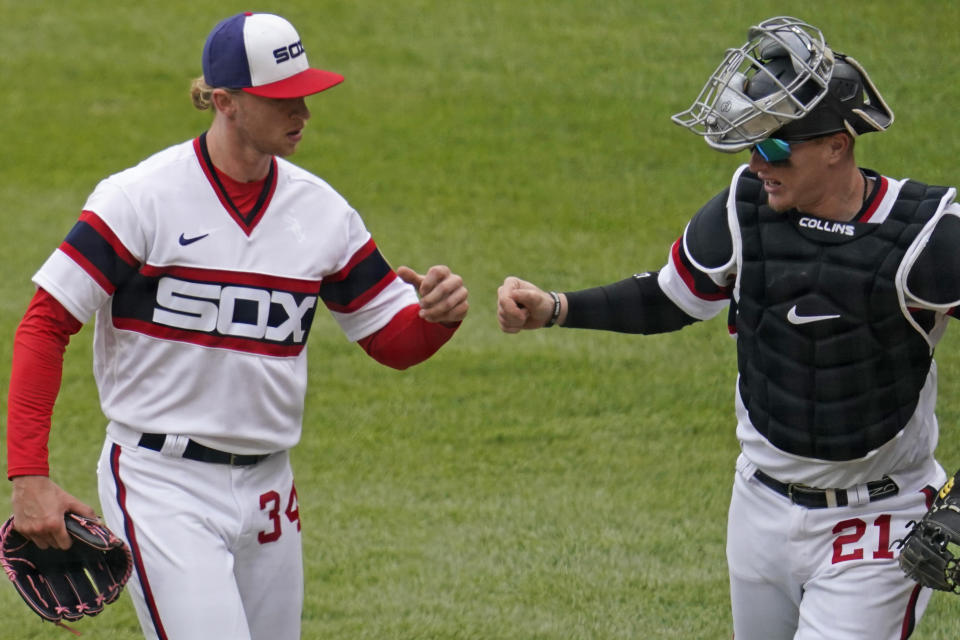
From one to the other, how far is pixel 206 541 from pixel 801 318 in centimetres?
175

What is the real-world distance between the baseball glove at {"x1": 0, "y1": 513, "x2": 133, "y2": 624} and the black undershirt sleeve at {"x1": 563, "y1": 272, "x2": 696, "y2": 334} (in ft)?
5.05

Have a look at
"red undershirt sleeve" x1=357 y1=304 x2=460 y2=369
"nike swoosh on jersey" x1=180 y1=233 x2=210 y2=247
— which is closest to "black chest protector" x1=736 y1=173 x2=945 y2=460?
"red undershirt sleeve" x1=357 y1=304 x2=460 y2=369

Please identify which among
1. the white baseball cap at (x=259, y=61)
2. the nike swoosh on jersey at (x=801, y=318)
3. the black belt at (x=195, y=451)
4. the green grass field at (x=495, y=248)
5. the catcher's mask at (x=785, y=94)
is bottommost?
the green grass field at (x=495, y=248)

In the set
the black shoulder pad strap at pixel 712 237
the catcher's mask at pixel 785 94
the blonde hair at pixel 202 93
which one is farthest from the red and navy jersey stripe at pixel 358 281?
the catcher's mask at pixel 785 94

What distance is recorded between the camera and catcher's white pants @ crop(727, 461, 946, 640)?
4.00m

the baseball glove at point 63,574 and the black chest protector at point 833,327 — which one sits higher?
the black chest protector at point 833,327

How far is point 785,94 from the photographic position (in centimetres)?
387

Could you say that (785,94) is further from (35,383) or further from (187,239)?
(35,383)

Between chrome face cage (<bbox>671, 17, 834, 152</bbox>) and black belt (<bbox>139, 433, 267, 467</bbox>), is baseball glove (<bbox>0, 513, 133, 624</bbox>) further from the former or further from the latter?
chrome face cage (<bbox>671, 17, 834, 152</bbox>)

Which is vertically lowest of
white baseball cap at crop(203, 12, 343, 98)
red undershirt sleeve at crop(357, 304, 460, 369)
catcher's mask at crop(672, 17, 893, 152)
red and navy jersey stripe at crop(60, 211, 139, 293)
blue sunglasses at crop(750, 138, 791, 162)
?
red undershirt sleeve at crop(357, 304, 460, 369)

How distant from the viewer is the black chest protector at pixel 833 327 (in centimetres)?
391

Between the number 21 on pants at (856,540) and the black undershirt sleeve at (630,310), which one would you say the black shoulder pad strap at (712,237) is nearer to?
the black undershirt sleeve at (630,310)

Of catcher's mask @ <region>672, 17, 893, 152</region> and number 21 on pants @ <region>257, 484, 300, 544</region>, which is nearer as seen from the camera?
catcher's mask @ <region>672, 17, 893, 152</region>

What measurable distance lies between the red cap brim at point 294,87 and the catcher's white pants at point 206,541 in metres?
1.06
